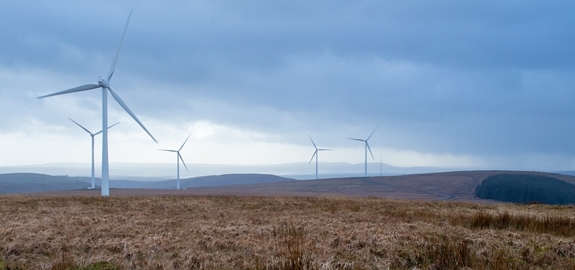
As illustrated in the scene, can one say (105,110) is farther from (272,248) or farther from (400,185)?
(400,185)

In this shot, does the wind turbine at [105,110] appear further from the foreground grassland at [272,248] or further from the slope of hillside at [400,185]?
the slope of hillside at [400,185]

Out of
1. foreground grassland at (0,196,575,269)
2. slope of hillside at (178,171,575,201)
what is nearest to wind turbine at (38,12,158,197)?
foreground grassland at (0,196,575,269)

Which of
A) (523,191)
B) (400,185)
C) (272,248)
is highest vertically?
(272,248)

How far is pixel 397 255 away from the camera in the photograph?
1274 cm

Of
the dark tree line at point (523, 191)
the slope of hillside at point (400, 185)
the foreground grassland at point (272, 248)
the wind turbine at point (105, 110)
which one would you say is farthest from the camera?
the slope of hillside at point (400, 185)

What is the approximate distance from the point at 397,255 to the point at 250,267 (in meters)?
4.28

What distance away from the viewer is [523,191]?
112 m

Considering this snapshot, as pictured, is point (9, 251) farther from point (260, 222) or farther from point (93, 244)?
point (260, 222)

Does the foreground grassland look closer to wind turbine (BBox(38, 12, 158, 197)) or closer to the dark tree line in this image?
wind turbine (BBox(38, 12, 158, 197))

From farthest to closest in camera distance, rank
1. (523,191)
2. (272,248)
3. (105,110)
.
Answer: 1. (523,191)
2. (105,110)
3. (272,248)

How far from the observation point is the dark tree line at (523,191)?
109500mm

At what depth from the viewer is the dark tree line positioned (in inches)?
4311

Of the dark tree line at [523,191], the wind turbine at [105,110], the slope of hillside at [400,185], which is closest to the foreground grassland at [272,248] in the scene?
the wind turbine at [105,110]

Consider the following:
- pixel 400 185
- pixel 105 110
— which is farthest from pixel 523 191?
pixel 105 110
